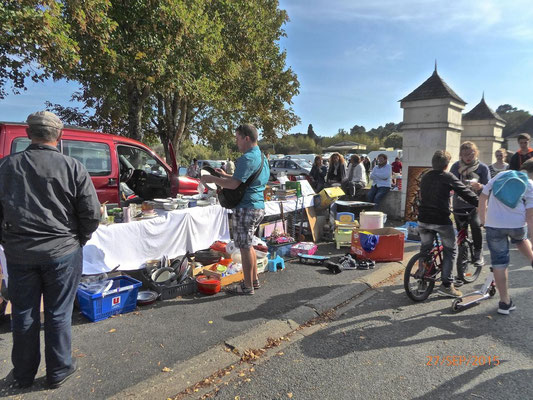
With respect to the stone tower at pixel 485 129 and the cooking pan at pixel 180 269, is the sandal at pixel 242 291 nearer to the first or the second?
the cooking pan at pixel 180 269

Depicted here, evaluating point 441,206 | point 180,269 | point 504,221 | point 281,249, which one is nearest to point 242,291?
point 180,269

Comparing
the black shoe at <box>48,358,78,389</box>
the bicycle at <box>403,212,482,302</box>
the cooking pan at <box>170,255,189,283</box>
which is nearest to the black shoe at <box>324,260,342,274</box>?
the bicycle at <box>403,212,482,302</box>

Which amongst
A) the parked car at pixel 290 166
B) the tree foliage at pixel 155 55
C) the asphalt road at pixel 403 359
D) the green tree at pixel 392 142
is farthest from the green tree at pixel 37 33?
the green tree at pixel 392 142

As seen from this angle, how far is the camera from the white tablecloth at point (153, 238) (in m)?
4.18

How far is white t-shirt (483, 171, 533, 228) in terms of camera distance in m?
3.56

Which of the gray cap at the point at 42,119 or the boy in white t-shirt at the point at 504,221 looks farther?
the boy in white t-shirt at the point at 504,221

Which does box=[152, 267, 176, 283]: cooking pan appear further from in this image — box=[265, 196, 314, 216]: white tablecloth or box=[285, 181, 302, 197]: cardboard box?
box=[285, 181, 302, 197]: cardboard box

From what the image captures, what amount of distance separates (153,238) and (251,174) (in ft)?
5.75

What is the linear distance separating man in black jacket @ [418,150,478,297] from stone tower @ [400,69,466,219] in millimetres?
4406

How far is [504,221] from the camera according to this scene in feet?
12.0

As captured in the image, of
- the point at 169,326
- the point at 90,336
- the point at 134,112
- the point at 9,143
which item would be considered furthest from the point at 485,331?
the point at 134,112

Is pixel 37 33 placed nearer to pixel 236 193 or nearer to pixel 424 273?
pixel 236 193

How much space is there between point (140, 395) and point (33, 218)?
4.81 ft

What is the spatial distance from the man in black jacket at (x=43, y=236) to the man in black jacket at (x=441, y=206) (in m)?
3.63
